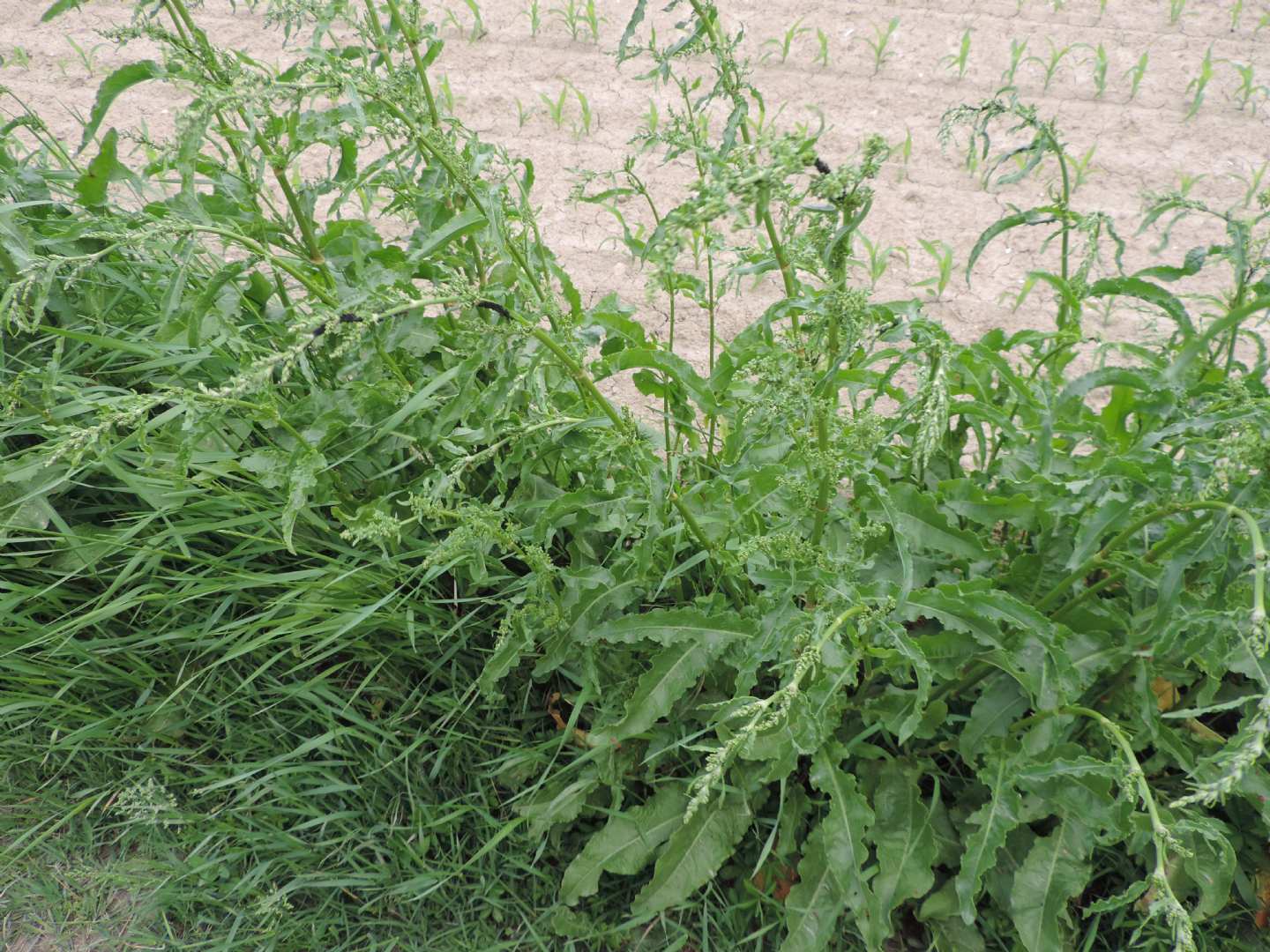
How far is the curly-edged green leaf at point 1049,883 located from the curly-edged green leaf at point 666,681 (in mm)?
706

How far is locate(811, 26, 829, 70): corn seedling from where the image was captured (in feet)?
15.0

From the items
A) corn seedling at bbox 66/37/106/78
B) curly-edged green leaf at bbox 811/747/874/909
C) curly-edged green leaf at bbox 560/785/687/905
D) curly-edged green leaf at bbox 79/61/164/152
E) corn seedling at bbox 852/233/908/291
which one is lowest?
curly-edged green leaf at bbox 560/785/687/905

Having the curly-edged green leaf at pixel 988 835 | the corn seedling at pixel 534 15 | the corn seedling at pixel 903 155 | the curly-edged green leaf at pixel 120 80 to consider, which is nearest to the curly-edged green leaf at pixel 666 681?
the curly-edged green leaf at pixel 988 835

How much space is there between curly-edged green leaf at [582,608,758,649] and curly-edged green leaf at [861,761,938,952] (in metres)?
0.47

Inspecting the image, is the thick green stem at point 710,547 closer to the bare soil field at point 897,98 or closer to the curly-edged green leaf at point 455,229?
the curly-edged green leaf at point 455,229

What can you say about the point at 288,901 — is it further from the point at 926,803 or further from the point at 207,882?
the point at 926,803

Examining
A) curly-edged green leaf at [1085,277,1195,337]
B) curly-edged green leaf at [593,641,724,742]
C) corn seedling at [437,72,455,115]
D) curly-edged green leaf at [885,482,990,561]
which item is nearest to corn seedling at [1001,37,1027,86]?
corn seedling at [437,72,455,115]

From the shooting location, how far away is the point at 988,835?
173cm

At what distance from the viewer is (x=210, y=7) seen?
5.07 meters

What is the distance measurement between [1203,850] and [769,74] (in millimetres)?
3824

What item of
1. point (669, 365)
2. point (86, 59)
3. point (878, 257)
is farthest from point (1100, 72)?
point (86, 59)

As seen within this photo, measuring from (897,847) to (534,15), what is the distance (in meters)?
4.31

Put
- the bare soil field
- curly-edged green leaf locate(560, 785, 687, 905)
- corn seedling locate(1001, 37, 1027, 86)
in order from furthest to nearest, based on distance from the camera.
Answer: corn seedling locate(1001, 37, 1027, 86) < the bare soil field < curly-edged green leaf locate(560, 785, 687, 905)

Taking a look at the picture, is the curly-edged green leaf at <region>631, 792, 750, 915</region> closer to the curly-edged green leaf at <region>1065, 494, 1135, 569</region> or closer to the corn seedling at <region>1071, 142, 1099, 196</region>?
the curly-edged green leaf at <region>1065, 494, 1135, 569</region>
